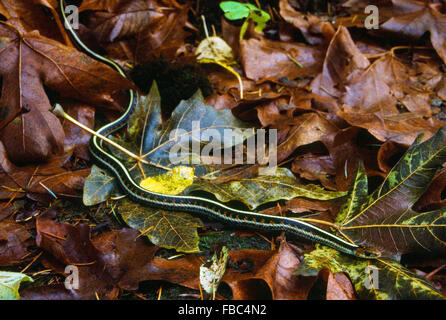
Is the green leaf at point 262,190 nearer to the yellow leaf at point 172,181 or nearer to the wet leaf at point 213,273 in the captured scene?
the yellow leaf at point 172,181

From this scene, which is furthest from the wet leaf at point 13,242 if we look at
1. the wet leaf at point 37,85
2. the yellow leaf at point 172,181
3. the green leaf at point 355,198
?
the green leaf at point 355,198

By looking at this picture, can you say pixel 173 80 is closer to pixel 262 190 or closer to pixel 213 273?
pixel 262 190

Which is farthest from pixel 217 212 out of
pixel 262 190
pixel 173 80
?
pixel 173 80

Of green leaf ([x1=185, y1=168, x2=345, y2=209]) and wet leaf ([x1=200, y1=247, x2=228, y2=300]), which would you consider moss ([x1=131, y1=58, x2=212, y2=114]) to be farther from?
wet leaf ([x1=200, y1=247, x2=228, y2=300])

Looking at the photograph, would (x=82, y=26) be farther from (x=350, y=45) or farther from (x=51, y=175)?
(x=350, y=45)

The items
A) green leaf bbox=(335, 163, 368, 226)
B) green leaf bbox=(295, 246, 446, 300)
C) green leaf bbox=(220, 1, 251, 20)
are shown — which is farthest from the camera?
green leaf bbox=(220, 1, 251, 20)

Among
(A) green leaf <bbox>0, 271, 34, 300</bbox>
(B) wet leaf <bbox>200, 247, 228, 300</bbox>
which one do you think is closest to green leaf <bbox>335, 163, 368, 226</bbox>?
(B) wet leaf <bbox>200, 247, 228, 300</bbox>

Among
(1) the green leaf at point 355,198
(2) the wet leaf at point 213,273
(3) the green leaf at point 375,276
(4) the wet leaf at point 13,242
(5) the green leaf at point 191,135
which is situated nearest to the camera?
(3) the green leaf at point 375,276
